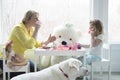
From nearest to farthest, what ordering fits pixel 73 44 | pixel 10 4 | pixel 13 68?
pixel 13 68, pixel 73 44, pixel 10 4

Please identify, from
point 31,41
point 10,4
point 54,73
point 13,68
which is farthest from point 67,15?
point 54,73

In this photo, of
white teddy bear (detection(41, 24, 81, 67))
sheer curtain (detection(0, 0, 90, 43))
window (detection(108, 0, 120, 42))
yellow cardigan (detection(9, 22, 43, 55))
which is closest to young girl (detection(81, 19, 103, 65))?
white teddy bear (detection(41, 24, 81, 67))

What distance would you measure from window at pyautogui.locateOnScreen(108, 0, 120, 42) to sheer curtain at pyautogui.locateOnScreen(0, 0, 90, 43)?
0.39 meters

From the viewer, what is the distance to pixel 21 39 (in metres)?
3.28

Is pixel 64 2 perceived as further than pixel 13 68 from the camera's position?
Yes

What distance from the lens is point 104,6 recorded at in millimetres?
4359

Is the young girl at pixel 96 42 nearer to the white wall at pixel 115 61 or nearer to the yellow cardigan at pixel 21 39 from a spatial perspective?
the yellow cardigan at pixel 21 39

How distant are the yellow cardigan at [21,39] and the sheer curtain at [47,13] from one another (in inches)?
36.9

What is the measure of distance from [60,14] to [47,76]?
2042mm

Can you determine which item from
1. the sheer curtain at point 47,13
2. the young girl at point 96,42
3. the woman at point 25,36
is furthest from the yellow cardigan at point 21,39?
the sheer curtain at point 47,13

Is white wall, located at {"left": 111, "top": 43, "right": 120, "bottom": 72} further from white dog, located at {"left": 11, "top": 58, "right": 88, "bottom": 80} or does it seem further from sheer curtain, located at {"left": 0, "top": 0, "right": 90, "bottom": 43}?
white dog, located at {"left": 11, "top": 58, "right": 88, "bottom": 80}

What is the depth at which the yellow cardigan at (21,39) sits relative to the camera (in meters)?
3.27

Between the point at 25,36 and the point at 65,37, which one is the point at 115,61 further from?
the point at 25,36

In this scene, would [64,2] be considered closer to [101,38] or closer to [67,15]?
[67,15]
